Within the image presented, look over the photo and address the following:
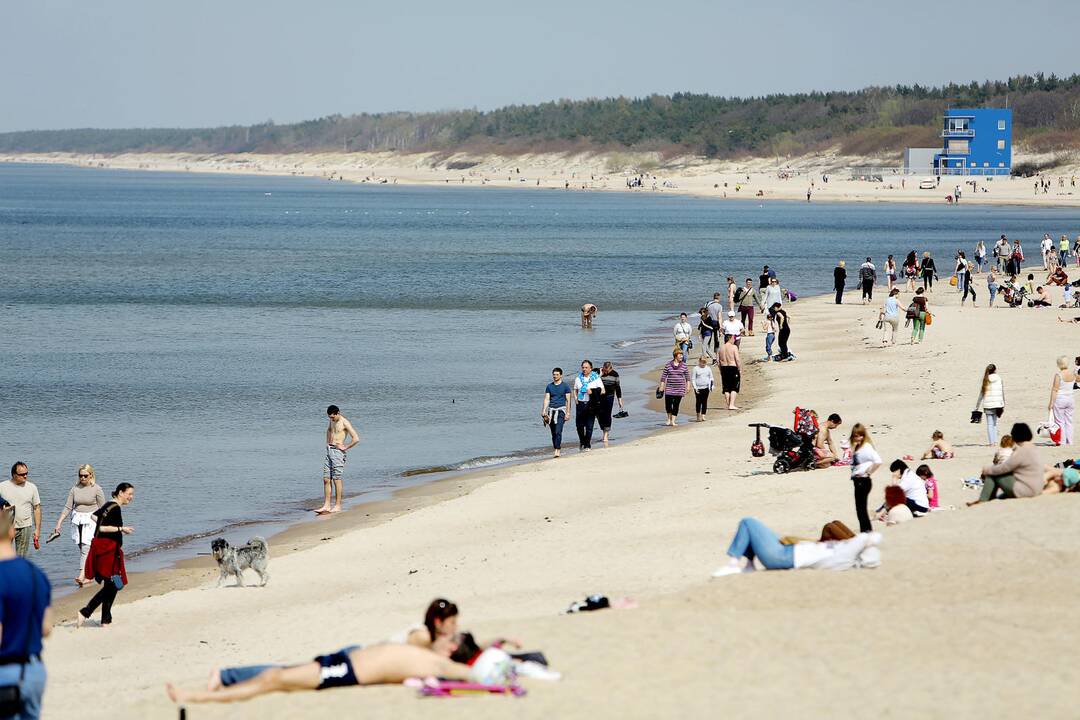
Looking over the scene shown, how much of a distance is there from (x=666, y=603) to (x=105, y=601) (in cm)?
562

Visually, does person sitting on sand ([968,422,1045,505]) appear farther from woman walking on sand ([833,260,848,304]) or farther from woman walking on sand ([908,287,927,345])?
woman walking on sand ([833,260,848,304])

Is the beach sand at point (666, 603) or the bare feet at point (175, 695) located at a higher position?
the bare feet at point (175, 695)

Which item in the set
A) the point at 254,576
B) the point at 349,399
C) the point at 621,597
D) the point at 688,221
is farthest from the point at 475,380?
the point at 688,221

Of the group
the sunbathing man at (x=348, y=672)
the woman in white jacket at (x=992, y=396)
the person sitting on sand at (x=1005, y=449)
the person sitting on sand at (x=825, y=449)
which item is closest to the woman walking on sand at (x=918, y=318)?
the woman in white jacket at (x=992, y=396)

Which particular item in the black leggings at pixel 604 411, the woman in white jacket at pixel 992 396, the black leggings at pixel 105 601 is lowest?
the black leggings at pixel 105 601

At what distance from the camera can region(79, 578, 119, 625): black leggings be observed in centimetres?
1335

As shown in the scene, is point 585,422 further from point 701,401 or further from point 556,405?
point 701,401

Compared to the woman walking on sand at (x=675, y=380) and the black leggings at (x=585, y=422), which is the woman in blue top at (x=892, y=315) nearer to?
the woman walking on sand at (x=675, y=380)

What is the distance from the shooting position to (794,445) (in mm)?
17969

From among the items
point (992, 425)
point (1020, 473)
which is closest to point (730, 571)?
point (1020, 473)

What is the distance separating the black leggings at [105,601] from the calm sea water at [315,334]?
2630mm

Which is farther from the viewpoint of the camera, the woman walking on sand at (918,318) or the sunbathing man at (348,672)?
the woman walking on sand at (918,318)

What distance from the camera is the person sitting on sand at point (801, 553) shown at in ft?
39.1

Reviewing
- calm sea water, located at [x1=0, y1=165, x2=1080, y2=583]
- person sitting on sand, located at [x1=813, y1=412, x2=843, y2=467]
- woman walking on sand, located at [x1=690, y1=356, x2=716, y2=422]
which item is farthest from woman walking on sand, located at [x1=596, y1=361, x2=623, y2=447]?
person sitting on sand, located at [x1=813, y1=412, x2=843, y2=467]
